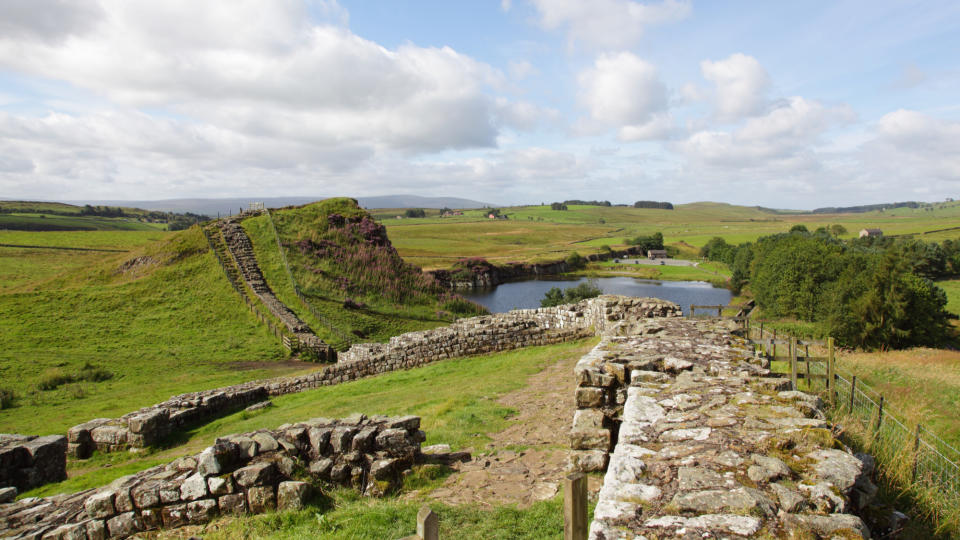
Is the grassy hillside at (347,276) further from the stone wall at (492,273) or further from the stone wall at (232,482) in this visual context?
the stone wall at (492,273)

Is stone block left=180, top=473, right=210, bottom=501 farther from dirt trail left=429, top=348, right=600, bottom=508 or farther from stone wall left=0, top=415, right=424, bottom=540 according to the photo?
dirt trail left=429, top=348, right=600, bottom=508

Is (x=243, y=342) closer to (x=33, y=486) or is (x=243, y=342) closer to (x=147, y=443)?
(x=147, y=443)

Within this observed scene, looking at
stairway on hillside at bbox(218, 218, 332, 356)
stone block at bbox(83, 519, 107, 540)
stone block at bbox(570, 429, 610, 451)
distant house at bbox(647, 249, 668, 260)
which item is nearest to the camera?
stone block at bbox(83, 519, 107, 540)

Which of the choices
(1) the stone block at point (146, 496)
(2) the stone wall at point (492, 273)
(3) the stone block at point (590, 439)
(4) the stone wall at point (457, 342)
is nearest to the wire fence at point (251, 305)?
(4) the stone wall at point (457, 342)

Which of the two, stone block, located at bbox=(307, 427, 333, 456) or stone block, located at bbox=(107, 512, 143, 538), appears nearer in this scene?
stone block, located at bbox=(107, 512, 143, 538)

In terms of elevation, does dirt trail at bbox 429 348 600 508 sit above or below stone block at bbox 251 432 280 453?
below

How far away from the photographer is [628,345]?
39.1 feet

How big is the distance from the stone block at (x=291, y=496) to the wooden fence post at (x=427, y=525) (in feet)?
15.1

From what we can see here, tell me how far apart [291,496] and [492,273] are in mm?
105809

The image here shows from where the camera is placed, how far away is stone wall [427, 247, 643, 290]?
10212 cm

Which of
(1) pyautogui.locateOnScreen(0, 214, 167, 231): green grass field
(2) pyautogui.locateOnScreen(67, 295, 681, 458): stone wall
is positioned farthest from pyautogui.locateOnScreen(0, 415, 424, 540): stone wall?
(1) pyautogui.locateOnScreen(0, 214, 167, 231): green grass field

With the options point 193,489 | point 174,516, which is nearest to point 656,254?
point 193,489

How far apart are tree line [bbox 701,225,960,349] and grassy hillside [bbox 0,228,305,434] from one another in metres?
52.0

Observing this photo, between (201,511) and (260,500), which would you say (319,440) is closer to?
(260,500)
